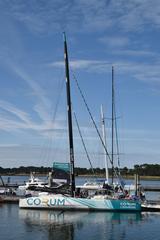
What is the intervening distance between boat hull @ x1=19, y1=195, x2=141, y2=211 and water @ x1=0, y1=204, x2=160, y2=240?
3.14 feet

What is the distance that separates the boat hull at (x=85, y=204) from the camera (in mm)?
50438

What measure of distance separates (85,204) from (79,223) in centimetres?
750

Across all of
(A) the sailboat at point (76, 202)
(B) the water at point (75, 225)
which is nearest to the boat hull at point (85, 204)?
(A) the sailboat at point (76, 202)

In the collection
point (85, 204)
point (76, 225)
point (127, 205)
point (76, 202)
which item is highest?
point (76, 202)

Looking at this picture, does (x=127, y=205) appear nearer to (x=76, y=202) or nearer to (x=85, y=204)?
(x=85, y=204)

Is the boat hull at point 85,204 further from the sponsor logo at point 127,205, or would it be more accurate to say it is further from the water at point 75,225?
the water at point 75,225

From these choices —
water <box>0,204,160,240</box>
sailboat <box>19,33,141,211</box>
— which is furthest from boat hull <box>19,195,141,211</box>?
water <box>0,204,160,240</box>

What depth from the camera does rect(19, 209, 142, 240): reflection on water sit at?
3775 centimetres

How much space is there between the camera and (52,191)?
173 ft

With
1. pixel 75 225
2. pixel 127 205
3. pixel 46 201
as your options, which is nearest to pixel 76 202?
pixel 46 201

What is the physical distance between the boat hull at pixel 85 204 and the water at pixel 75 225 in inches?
37.7

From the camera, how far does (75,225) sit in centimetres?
4209

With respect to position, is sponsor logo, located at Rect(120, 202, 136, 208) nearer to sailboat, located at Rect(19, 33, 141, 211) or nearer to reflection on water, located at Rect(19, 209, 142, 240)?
sailboat, located at Rect(19, 33, 141, 211)

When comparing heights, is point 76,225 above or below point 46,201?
below
